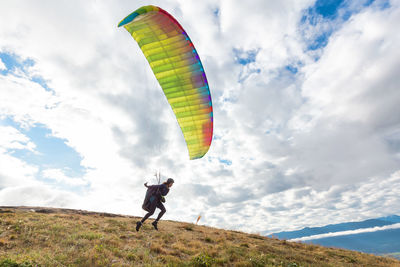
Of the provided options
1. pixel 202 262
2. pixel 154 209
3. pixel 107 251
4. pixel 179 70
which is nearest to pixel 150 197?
pixel 154 209

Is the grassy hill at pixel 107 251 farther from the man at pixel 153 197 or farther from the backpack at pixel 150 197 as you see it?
the backpack at pixel 150 197

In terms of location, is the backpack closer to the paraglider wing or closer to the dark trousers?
the dark trousers

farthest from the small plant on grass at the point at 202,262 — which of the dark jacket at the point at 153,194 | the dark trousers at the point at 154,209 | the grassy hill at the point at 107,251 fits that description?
the dark jacket at the point at 153,194

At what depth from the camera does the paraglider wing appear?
343 inches

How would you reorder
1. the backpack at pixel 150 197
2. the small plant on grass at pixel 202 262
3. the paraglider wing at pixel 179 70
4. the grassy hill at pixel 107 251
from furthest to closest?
the backpack at pixel 150 197
the paraglider wing at pixel 179 70
the small plant on grass at pixel 202 262
the grassy hill at pixel 107 251

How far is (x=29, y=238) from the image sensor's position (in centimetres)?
968

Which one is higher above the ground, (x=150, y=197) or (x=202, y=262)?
(x=150, y=197)

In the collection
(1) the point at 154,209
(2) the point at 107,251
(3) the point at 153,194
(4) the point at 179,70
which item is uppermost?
(4) the point at 179,70

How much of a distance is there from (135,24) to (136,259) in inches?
345

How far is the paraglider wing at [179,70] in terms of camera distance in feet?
28.6

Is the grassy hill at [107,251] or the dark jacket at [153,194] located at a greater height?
the dark jacket at [153,194]

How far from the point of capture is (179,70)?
9.48 meters

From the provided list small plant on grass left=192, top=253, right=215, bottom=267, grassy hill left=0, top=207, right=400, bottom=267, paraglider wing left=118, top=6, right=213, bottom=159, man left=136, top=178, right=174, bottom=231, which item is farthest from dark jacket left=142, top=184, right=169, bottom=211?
small plant on grass left=192, top=253, right=215, bottom=267

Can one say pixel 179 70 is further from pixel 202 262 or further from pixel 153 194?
pixel 202 262
